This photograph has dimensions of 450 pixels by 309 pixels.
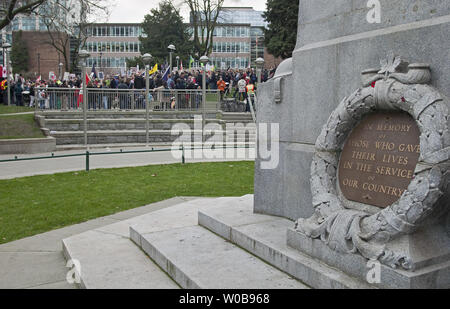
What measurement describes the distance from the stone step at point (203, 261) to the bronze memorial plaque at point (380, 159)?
1.18m

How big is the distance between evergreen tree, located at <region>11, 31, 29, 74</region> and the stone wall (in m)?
79.2

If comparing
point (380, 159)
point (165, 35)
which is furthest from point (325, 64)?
point (165, 35)

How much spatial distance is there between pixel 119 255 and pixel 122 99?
748 inches

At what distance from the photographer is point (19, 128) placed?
21.6m

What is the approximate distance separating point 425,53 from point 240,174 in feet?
30.8

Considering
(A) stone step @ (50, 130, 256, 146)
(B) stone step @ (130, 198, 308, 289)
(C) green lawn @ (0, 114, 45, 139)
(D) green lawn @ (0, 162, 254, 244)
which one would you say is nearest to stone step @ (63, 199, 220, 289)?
(B) stone step @ (130, 198, 308, 289)

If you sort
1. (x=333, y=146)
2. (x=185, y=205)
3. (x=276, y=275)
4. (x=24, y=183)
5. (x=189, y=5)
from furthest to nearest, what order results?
(x=189, y=5) → (x=24, y=183) → (x=185, y=205) → (x=333, y=146) → (x=276, y=275)

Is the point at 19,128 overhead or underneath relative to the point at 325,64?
underneath

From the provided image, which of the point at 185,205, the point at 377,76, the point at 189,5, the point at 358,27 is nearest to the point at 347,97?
the point at 377,76

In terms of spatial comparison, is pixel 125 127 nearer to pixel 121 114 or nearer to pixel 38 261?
pixel 121 114

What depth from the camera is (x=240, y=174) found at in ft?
44.0

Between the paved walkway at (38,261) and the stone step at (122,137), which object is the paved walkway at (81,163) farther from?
the paved walkway at (38,261)

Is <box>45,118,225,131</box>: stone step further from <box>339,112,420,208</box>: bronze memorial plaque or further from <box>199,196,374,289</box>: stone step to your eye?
<box>339,112,420,208</box>: bronze memorial plaque
